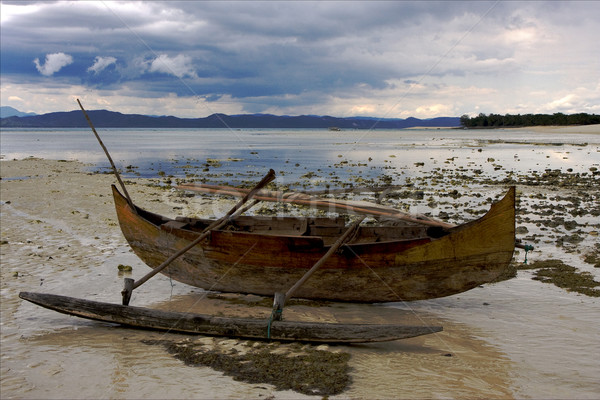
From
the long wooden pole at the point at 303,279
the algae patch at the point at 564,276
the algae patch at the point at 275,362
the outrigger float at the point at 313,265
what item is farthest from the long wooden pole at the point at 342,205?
the algae patch at the point at 275,362

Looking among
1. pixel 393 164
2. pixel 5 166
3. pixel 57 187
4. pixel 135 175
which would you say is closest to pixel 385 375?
pixel 57 187

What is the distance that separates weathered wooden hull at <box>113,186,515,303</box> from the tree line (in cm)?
9986

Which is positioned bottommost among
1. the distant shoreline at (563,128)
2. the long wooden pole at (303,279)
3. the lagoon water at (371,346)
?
the lagoon water at (371,346)

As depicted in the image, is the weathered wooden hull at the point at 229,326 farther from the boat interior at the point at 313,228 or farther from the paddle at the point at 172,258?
the boat interior at the point at 313,228

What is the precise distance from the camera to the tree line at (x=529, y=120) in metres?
92.2

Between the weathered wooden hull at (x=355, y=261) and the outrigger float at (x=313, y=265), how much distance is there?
0.5 inches

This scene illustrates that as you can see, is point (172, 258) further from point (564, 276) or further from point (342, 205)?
point (564, 276)

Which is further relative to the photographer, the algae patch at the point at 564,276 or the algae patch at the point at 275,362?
the algae patch at the point at 564,276

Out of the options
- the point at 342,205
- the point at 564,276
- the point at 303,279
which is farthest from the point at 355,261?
the point at 564,276

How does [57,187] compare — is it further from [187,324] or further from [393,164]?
[393,164]

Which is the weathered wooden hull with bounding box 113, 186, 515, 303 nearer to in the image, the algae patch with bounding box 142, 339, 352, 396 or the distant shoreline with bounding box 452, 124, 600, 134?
the algae patch with bounding box 142, 339, 352, 396

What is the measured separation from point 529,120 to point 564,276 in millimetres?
117359

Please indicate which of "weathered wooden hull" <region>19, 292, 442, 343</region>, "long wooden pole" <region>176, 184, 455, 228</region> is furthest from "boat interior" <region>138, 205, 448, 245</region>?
"weathered wooden hull" <region>19, 292, 442, 343</region>

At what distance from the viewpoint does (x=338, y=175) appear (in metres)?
23.7
